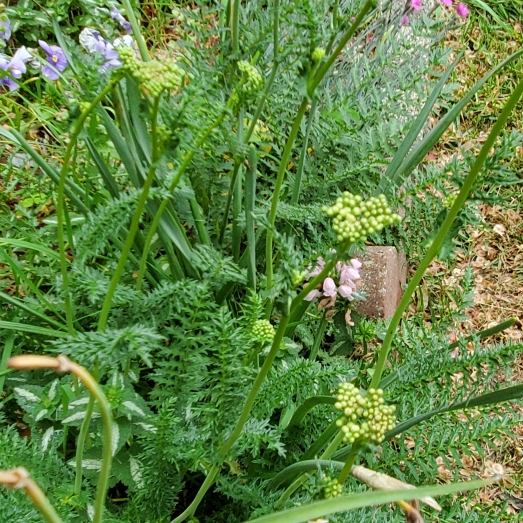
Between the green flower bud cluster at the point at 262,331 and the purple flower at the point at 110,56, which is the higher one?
the purple flower at the point at 110,56

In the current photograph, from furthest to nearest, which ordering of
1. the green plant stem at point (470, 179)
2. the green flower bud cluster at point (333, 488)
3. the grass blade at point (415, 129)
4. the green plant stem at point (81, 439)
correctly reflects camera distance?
1. the grass blade at point (415, 129)
2. the green plant stem at point (81, 439)
3. the green flower bud cluster at point (333, 488)
4. the green plant stem at point (470, 179)

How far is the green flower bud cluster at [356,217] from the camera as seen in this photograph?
496 millimetres

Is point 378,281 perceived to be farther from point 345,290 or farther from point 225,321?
point 225,321

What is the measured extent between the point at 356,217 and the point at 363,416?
229 mm

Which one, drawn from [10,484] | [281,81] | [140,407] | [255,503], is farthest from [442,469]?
[10,484]

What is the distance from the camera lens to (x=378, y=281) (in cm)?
159

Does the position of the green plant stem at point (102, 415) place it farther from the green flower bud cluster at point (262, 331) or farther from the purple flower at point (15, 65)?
the purple flower at point (15, 65)

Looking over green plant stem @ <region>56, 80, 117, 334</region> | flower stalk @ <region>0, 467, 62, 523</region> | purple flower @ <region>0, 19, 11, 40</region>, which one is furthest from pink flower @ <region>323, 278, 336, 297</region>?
purple flower @ <region>0, 19, 11, 40</region>

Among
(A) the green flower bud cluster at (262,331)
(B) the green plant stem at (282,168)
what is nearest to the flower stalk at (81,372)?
(B) the green plant stem at (282,168)

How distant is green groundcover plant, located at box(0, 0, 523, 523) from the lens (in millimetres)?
646

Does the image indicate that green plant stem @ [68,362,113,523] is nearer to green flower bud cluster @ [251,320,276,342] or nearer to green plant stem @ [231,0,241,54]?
green flower bud cluster @ [251,320,276,342]

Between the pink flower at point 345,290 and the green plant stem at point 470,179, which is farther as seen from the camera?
the pink flower at point 345,290

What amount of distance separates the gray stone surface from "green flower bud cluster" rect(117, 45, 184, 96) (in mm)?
1004

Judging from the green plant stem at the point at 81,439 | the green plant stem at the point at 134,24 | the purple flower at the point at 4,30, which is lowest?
the green plant stem at the point at 81,439
